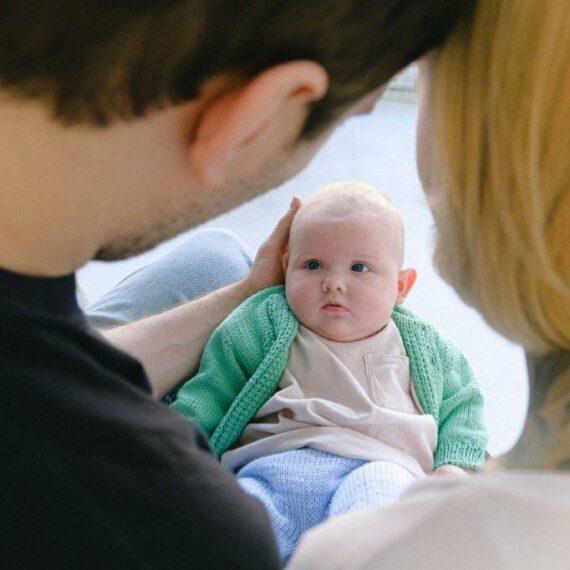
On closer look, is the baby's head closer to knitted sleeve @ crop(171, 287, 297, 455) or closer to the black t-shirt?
knitted sleeve @ crop(171, 287, 297, 455)

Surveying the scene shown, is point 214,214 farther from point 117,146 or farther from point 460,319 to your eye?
point 460,319

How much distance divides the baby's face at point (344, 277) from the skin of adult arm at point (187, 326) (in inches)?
3.2

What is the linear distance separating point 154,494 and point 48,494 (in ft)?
0.23

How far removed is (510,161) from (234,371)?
82 cm

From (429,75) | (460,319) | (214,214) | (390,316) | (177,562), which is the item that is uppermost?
(429,75)

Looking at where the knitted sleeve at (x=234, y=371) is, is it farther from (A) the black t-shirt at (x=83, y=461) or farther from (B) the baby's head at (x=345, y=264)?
(A) the black t-shirt at (x=83, y=461)

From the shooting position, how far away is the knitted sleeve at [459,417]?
4.10 feet

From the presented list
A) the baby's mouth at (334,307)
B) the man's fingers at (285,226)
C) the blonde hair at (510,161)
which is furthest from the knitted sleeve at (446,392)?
the blonde hair at (510,161)

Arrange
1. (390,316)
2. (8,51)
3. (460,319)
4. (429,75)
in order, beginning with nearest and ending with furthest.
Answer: (8,51)
(429,75)
(390,316)
(460,319)

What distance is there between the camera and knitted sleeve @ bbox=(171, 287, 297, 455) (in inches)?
50.5

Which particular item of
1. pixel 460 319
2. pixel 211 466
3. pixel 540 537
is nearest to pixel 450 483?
pixel 540 537

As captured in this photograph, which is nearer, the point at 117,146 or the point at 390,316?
the point at 117,146

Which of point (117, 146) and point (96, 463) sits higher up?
point (117, 146)

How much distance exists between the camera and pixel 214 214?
65 cm
